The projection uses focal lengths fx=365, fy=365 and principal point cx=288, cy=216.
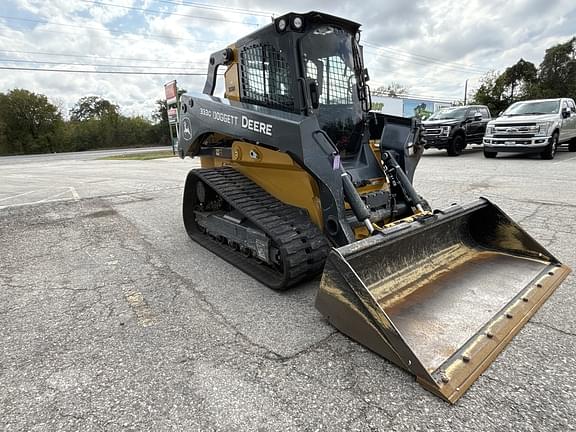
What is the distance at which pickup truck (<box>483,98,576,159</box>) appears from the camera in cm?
1111

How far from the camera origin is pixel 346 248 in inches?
94.1

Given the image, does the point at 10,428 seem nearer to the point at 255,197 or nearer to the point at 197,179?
the point at 255,197

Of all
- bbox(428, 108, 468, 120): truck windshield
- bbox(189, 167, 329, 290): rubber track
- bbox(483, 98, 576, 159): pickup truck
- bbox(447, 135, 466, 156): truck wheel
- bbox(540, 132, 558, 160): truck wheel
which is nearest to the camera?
bbox(189, 167, 329, 290): rubber track

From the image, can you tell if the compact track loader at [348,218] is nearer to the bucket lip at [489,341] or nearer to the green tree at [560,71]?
the bucket lip at [489,341]

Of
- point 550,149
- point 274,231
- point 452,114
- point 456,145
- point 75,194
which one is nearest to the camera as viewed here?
point 274,231

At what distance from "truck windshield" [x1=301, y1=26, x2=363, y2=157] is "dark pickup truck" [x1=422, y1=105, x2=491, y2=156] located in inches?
401

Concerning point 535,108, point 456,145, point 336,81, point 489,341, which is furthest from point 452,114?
point 489,341

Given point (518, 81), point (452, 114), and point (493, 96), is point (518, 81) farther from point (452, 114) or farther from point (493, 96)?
point (452, 114)

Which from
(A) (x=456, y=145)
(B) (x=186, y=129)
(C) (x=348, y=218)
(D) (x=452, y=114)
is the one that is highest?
(D) (x=452, y=114)

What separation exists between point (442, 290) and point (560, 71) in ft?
166

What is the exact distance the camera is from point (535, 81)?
4034 centimetres

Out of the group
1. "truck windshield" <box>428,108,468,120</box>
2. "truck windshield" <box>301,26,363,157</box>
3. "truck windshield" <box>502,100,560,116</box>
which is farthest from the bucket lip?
"truck windshield" <box>428,108,468,120</box>

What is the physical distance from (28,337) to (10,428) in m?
0.98

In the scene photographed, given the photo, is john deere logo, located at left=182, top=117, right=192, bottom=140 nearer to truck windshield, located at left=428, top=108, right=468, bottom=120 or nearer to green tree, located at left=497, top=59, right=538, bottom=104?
truck windshield, located at left=428, top=108, right=468, bottom=120
